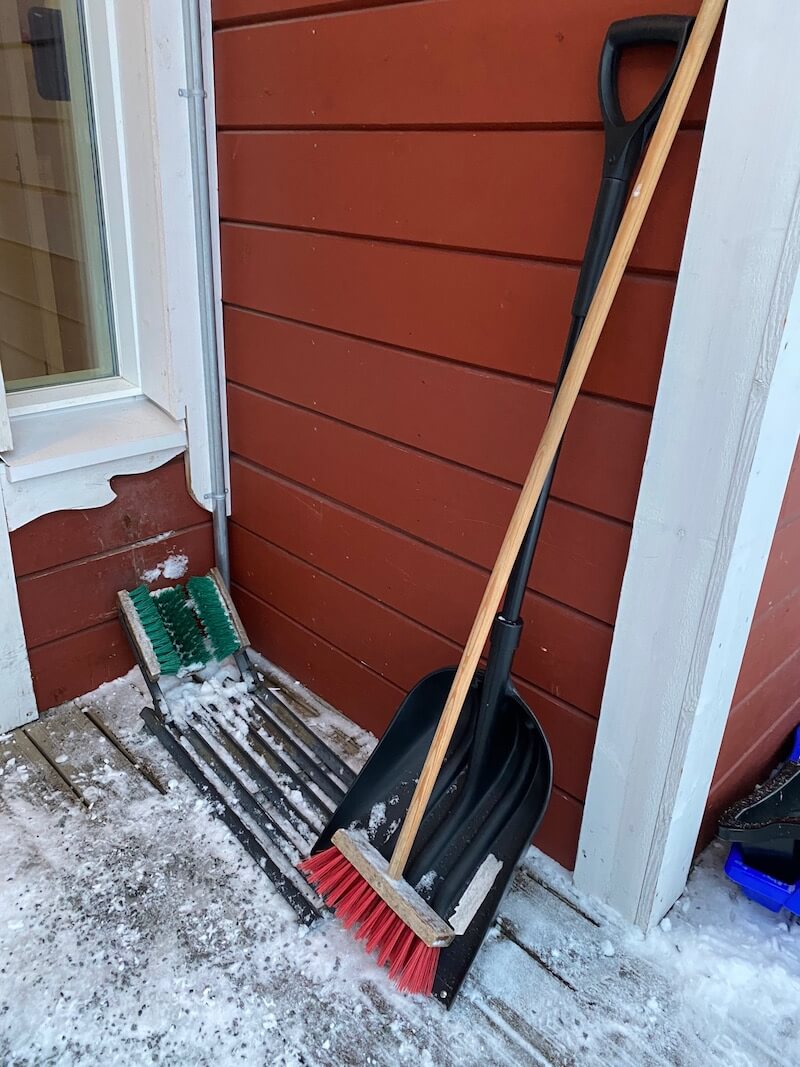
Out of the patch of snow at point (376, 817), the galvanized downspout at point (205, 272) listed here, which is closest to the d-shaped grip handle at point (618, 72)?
the galvanized downspout at point (205, 272)

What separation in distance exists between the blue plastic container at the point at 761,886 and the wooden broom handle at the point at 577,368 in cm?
60

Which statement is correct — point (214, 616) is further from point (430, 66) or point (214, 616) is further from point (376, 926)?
point (430, 66)

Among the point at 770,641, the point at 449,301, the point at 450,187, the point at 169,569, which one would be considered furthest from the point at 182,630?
the point at 770,641

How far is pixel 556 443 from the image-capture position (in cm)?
114

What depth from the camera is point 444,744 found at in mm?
1277

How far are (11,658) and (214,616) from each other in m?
0.46

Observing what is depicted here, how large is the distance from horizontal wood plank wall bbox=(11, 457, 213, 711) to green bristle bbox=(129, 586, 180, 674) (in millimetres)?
58

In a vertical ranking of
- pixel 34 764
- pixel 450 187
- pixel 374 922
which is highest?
pixel 450 187

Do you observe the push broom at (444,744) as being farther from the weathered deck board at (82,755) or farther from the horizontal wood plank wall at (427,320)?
the weathered deck board at (82,755)

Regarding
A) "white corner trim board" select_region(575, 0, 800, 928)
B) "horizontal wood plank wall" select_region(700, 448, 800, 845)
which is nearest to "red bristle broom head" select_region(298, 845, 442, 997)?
"white corner trim board" select_region(575, 0, 800, 928)

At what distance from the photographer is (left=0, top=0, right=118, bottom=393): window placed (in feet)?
5.77

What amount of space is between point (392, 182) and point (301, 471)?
0.67 m

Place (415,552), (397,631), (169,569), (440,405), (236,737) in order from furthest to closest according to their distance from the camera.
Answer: (169,569) → (236,737) → (397,631) → (415,552) → (440,405)

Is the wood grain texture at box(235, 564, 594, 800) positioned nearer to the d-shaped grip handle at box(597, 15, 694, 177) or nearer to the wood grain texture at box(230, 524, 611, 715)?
the wood grain texture at box(230, 524, 611, 715)
